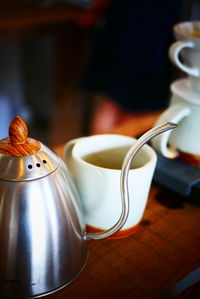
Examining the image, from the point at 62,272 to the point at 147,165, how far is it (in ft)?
0.49

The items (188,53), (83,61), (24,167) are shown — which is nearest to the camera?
(24,167)

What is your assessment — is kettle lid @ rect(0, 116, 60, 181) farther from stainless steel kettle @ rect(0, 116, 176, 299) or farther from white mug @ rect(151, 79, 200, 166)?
white mug @ rect(151, 79, 200, 166)

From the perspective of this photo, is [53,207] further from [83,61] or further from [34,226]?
[83,61]

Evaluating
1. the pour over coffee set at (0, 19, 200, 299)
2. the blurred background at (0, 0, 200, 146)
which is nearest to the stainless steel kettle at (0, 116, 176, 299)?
the pour over coffee set at (0, 19, 200, 299)

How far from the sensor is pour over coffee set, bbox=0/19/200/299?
0.36 metres

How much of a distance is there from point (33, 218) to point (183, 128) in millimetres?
282

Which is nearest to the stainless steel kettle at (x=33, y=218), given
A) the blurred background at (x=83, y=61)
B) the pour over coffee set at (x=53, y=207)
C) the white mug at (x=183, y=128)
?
the pour over coffee set at (x=53, y=207)

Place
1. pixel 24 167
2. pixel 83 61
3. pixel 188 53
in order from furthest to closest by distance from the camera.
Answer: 1. pixel 83 61
2. pixel 188 53
3. pixel 24 167

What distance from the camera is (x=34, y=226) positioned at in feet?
1.20

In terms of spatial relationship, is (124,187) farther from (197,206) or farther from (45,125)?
(45,125)

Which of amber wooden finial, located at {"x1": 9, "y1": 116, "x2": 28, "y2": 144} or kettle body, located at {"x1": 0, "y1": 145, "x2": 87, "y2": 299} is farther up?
amber wooden finial, located at {"x1": 9, "y1": 116, "x2": 28, "y2": 144}

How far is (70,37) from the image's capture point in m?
2.14

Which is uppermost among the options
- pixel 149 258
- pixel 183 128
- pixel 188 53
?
pixel 188 53

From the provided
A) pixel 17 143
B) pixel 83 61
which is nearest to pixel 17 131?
pixel 17 143
